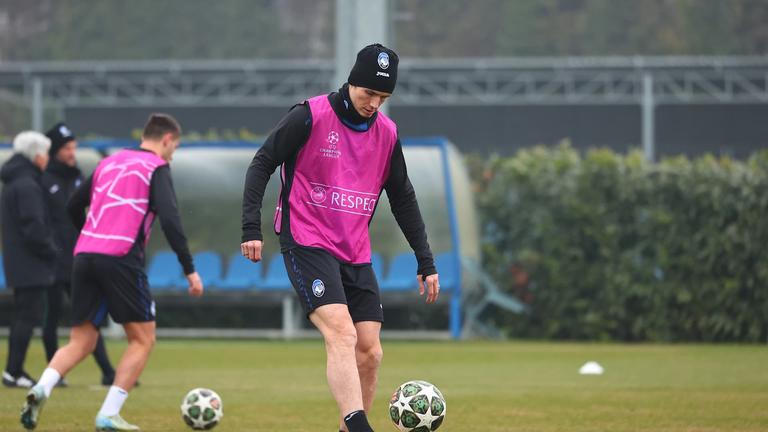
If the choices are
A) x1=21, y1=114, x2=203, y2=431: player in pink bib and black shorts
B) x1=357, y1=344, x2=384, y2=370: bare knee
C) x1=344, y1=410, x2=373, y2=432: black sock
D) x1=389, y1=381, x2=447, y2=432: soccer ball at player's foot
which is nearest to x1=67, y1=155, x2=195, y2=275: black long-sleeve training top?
x1=21, y1=114, x2=203, y2=431: player in pink bib and black shorts

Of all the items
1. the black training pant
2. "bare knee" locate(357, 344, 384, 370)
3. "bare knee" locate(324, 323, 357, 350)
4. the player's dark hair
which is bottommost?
the black training pant

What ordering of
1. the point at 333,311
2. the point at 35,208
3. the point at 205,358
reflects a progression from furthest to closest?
the point at 205,358 → the point at 35,208 → the point at 333,311

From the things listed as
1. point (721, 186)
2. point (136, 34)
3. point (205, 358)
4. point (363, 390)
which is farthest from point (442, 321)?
point (136, 34)

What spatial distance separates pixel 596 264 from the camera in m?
21.7

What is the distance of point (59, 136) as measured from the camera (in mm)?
Answer: 12445

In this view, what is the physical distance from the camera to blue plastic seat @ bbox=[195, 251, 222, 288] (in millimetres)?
22531

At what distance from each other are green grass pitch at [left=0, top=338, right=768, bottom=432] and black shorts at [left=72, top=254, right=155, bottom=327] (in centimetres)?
78

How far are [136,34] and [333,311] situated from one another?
62055mm

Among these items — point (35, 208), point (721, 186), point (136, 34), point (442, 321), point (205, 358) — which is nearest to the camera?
point (35, 208)

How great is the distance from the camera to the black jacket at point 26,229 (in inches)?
490

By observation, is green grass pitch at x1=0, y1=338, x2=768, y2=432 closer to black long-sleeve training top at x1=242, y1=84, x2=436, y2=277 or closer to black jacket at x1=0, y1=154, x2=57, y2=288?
black jacket at x1=0, y1=154, x2=57, y2=288

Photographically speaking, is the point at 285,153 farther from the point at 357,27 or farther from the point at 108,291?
the point at 357,27

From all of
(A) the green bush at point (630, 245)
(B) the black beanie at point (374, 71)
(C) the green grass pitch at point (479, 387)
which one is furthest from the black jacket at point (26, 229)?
(A) the green bush at point (630, 245)

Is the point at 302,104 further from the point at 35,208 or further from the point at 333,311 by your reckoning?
the point at 35,208
